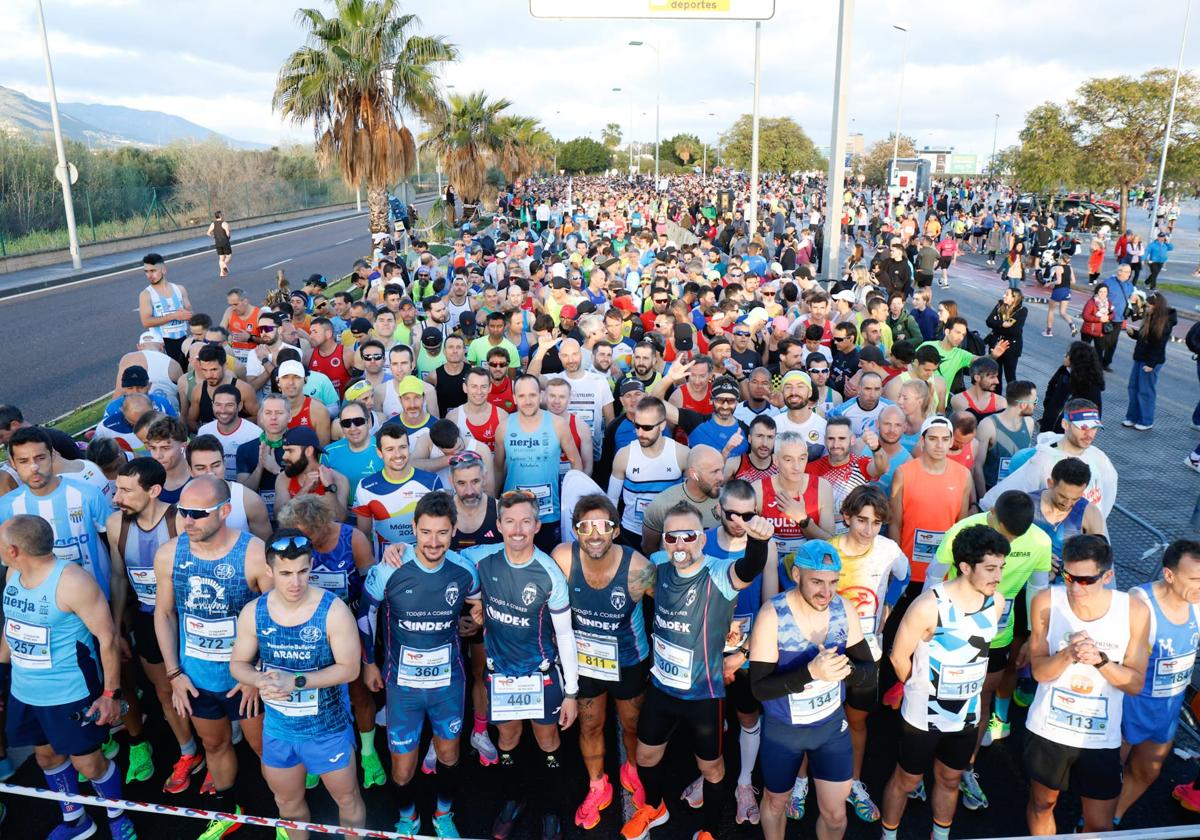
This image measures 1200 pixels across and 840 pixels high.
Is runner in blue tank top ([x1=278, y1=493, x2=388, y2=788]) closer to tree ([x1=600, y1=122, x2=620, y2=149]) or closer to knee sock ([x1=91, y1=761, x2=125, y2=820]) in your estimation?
knee sock ([x1=91, y1=761, x2=125, y2=820])

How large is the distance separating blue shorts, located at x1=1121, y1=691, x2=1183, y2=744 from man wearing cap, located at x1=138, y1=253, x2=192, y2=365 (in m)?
9.06

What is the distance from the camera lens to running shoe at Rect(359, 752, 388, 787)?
177 inches

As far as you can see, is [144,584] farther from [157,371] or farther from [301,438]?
[157,371]

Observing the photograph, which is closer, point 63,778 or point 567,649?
point 567,649

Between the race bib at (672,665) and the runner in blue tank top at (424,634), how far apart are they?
3.21 feet

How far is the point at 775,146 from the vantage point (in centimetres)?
5834

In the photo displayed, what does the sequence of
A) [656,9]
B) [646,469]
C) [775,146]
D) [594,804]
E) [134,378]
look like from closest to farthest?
[594,804] < [646,469] < [134,378] < [656,9] < [775,146]

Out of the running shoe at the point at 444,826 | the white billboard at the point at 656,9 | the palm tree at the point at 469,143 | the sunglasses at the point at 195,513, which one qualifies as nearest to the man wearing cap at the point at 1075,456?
the running shoe at the point at 444,826

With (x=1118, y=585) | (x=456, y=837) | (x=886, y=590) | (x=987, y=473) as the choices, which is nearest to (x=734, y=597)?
(x=886, y=590)

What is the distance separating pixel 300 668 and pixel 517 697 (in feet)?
3.52

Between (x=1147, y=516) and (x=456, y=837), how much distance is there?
22.8 ft

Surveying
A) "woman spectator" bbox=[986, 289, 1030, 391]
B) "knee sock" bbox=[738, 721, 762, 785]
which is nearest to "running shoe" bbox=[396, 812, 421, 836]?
"knee sock" bbox=[738, 721, 762, 785]

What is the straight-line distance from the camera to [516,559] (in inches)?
153

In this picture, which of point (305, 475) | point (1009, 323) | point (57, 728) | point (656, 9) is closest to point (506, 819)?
point (57, 728)
